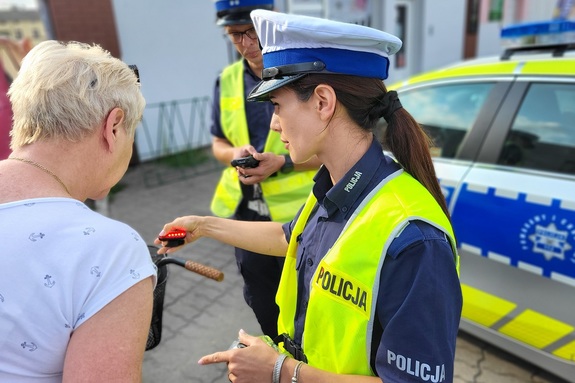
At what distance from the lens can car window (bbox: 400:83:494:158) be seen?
2.80 metres

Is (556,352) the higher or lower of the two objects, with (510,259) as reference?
lower

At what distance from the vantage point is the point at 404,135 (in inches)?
49.3

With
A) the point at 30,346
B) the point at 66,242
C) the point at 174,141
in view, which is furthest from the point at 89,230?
the point at 174,141

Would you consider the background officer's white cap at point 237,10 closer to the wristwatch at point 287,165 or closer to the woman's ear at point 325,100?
the wristwatch at point 287,165

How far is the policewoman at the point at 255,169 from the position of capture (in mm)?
2199

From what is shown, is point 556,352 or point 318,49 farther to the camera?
point 556,352


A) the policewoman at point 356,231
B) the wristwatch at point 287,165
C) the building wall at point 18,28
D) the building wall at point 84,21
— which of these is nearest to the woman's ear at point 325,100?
the policewoman at point 356,231

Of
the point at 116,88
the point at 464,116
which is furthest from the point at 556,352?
the point at 116,88

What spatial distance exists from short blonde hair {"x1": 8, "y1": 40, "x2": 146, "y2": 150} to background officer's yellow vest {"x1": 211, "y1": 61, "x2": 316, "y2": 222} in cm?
120

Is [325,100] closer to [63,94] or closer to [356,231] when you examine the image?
[356,231]

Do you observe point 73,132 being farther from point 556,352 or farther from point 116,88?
point 556,352

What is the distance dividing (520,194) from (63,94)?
7.07 feet

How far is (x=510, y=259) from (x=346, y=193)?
59.8 inches

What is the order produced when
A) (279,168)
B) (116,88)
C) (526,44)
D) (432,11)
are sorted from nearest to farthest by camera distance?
(116,88) < (279,168) < (526,44) < (432,11)
